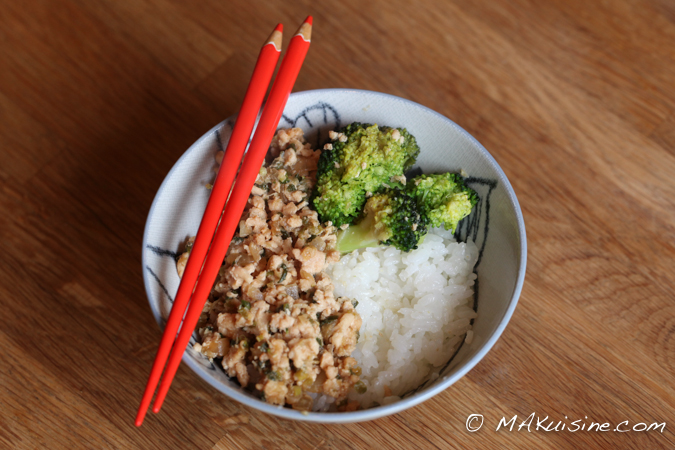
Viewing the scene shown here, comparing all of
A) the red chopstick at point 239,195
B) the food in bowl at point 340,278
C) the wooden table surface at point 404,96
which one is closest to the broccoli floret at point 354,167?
the food in bowl at point 340,278

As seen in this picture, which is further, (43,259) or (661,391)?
(43,259)

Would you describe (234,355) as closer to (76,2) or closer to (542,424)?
(542,424)

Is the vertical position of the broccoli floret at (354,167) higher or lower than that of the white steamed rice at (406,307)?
higher

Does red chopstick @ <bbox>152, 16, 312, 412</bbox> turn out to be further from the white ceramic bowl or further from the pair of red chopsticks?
the white ceramic bowl

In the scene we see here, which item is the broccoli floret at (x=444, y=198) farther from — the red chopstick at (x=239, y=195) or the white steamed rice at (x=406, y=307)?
the red chopstick at (x=239, y=195)

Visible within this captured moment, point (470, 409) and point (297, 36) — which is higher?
point (297, 36)

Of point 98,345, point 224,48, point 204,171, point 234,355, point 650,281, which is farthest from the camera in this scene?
point 224,48

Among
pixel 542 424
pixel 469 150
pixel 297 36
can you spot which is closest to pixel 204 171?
pixel 297 36
